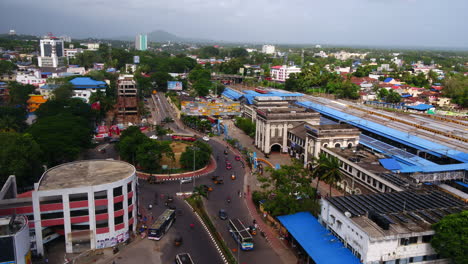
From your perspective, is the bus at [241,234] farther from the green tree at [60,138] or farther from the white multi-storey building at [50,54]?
the white multi-storey building at [50,54]

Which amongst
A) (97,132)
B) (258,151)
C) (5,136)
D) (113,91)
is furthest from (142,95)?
(5,136)

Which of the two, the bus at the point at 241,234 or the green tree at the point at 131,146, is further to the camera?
the green tree at the point at 131,146

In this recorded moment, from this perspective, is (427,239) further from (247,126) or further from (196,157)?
(247,126)

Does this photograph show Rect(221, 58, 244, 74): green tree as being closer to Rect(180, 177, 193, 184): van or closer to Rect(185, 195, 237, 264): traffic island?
Rect(180, 177, 193, 184): van

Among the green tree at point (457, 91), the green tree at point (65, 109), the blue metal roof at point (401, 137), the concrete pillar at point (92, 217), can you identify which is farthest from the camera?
the green tree at point (457, 91)

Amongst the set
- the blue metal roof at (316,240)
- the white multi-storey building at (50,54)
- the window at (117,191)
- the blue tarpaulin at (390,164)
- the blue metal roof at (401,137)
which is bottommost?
the blue metal roof at (316,240)

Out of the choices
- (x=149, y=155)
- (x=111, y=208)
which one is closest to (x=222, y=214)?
(x=111, y=208)

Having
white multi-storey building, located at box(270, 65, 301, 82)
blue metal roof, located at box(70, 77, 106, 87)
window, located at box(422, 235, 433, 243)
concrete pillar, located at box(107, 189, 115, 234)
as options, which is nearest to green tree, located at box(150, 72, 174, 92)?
blue metal roof, located at box(70, 77, 106, 87)

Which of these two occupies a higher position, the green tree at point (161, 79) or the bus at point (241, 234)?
the green tree at point (161, 79)

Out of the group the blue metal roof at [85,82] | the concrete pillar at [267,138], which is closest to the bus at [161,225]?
the concrete pillar at [267,138]
